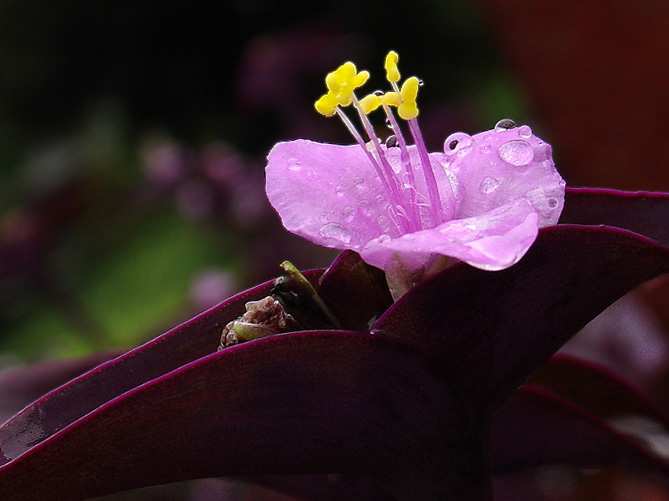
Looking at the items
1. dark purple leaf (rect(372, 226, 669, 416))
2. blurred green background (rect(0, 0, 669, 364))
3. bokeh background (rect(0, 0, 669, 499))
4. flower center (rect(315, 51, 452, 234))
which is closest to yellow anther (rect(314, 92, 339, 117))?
flower center (rect(315, 51, 452, 234))

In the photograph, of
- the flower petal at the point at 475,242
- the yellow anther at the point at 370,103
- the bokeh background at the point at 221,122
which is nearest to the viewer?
the flower petal at the point at 475,242

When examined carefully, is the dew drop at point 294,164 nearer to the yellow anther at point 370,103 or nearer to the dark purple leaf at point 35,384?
the yellow anther at point 370,103

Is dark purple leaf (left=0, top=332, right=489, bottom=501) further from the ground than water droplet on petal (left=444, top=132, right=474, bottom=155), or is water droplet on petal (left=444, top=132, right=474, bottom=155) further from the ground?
water droplet on petal (left=444, top=132, right=474, bottom=155)

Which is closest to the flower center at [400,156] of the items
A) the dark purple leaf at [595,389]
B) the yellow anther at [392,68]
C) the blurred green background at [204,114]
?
the yellow anther at [392,68]

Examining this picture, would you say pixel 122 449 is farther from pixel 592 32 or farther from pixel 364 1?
pixel 364 1

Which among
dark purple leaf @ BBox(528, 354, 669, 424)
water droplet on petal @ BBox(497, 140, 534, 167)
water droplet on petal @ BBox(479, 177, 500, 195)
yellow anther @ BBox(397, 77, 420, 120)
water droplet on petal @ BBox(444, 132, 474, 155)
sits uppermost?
yellow anther @ BBox(397, 77, 420, 120)

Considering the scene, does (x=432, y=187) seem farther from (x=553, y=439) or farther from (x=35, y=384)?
(x=35, y=384)

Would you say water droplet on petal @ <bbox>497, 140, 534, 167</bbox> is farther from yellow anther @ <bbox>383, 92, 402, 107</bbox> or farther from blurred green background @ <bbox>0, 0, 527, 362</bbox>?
blurred green background @ <bbox>0, 0, 527, 362</bbox>
